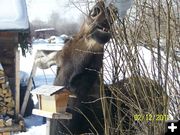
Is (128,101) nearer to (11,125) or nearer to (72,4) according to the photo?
(72,4)

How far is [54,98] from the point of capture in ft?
12.4

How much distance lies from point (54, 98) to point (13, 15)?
562cm

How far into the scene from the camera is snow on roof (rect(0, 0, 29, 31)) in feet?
28.3

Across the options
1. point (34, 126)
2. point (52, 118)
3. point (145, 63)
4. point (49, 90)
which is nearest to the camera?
point (145, 63)

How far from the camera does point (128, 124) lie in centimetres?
286

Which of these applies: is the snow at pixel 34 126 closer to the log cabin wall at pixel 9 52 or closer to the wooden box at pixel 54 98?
the log cabin wall at pixel 9 52

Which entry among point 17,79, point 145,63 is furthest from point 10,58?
point 145,63

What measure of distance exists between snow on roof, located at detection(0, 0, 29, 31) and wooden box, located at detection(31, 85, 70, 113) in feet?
15.8

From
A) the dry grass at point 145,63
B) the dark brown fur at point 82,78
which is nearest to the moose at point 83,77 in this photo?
the dark brown fur at point 82,78

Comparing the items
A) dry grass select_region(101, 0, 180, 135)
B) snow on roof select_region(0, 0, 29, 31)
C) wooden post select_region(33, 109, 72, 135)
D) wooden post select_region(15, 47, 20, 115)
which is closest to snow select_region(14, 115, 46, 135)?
wooden post select_region(15, 47, 20, 115)

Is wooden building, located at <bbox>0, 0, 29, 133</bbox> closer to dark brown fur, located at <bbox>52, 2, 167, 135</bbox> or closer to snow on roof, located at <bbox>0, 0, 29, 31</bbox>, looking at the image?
snow on roof, located at <bbox>0, 0, 29, 31</bbox>

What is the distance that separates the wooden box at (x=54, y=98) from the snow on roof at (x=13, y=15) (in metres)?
4.81

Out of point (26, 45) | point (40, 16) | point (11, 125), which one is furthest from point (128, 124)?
point (40, 16)
